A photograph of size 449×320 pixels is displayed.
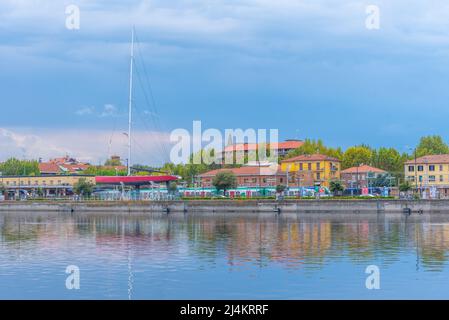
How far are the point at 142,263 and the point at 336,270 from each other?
1123cm

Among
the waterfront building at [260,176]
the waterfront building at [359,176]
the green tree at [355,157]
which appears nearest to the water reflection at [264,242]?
the waterfront building at [260,176]

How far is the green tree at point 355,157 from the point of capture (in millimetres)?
174875

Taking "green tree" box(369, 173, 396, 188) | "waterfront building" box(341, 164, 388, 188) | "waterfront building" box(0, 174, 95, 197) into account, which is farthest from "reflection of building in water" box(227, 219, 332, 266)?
"waterfront building" box(0, 174, 95, 197)

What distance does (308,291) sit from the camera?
33.3 meters

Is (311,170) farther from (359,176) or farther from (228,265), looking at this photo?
(228,265)

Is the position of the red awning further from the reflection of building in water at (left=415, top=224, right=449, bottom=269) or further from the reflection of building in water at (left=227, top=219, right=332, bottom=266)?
the reflection of building in water at (left=415, top=224, right=449, bottom=269)

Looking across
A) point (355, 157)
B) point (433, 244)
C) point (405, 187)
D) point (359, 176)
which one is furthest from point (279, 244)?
point (355, 157)

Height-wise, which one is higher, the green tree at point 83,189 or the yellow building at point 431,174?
the yellow building at point 431,174

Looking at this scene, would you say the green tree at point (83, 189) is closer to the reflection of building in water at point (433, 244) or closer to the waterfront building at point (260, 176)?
the waterfront building at point (260, 176)

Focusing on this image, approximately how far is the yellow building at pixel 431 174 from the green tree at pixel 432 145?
4028 centimetres

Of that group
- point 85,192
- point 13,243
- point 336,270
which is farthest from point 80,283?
point 85,192

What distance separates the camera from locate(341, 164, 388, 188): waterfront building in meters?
156

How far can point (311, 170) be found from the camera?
157m
